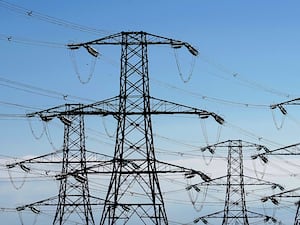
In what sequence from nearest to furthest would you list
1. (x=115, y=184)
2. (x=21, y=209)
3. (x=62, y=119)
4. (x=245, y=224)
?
(x=115, y=184)
(x=62, y=119)
(x=21, y=209)
(x=245, y=224)

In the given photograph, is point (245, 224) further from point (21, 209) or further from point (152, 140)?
point (152, 140)

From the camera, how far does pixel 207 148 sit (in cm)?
7575

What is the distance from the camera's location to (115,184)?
4419cm

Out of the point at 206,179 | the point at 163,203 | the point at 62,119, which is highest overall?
the point at 62,119

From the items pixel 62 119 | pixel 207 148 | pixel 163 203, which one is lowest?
pixel 163 203

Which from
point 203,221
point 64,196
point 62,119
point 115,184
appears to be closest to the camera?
point 115,184

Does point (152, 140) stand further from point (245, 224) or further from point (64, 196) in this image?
point (245, 224)

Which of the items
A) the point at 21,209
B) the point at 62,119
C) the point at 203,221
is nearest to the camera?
the point at 62,119

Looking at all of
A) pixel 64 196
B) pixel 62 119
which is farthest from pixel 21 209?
pixel 62 119

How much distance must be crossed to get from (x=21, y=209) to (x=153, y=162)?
1036 inches

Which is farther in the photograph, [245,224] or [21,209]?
[245,224]

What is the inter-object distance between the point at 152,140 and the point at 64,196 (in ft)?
62.9

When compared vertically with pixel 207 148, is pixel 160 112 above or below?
below

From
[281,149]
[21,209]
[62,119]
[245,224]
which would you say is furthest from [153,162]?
[245,224]
